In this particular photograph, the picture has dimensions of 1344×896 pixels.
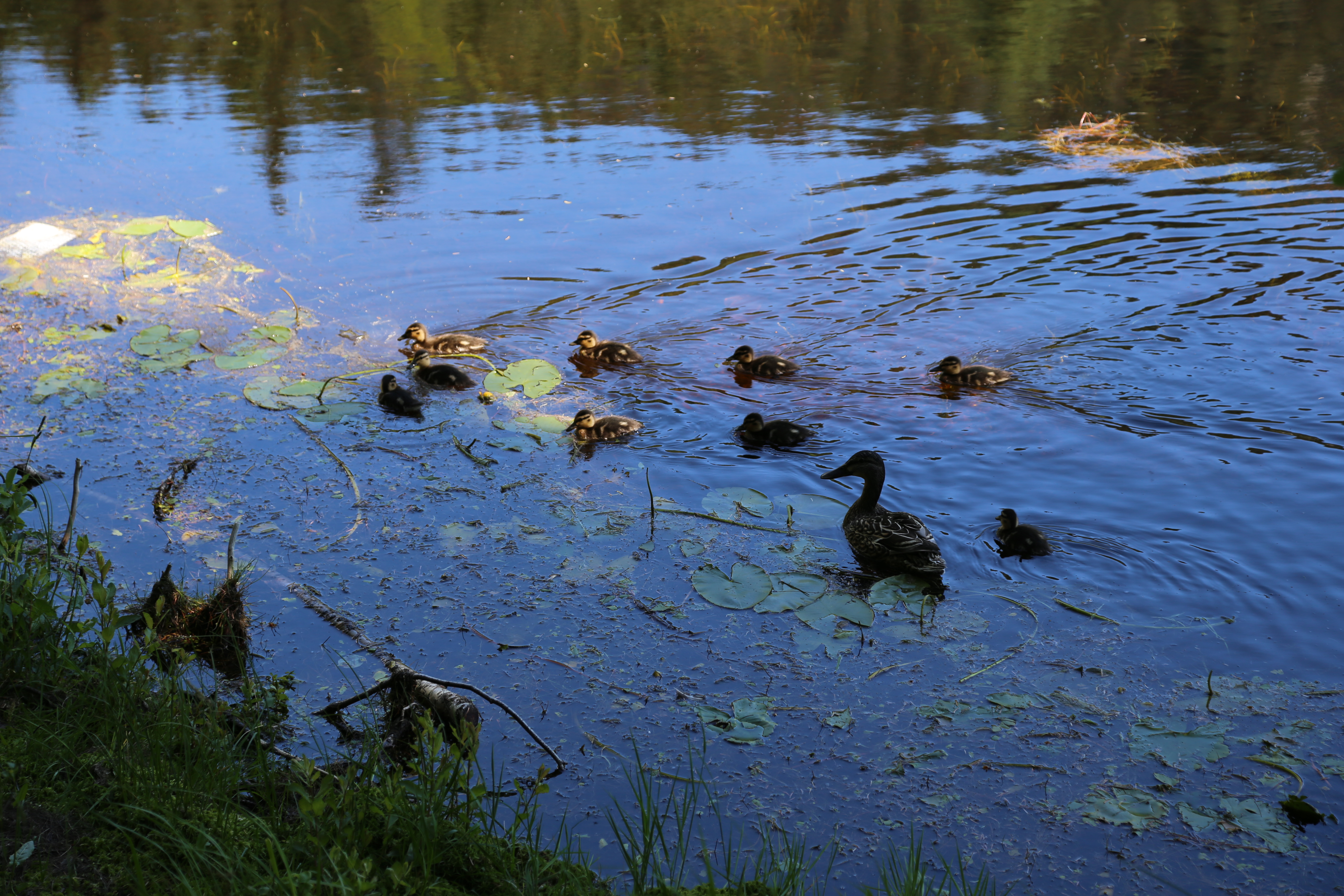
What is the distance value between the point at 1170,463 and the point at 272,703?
523 cm

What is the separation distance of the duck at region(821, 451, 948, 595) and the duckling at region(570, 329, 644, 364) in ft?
8.49

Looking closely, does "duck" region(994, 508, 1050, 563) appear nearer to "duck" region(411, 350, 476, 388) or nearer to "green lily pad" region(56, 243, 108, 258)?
"duck" region(411, 350, 476, 388)

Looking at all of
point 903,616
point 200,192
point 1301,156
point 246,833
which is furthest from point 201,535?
point 1301,156

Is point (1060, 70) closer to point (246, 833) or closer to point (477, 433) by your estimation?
point (477, 433)

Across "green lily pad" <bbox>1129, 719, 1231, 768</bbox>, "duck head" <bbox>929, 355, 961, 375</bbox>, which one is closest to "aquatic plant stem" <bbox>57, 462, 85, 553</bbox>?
"green lily pad" <bbox>1129, 719, 1231, 768</bbox>

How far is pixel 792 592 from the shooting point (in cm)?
521

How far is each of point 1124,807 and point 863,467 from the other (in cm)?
263

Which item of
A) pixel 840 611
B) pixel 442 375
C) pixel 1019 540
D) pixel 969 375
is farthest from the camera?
pixel 442 375

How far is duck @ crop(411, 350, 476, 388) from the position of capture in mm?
7840

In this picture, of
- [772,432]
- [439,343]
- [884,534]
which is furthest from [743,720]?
[439,343]

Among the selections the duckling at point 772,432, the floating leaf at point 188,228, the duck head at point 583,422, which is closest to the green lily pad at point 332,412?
the duck head at point 583,422

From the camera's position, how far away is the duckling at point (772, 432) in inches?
275

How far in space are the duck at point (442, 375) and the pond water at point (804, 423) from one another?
0.54 ft

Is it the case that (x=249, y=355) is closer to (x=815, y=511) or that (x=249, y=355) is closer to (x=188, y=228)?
(x=188, y=228)
